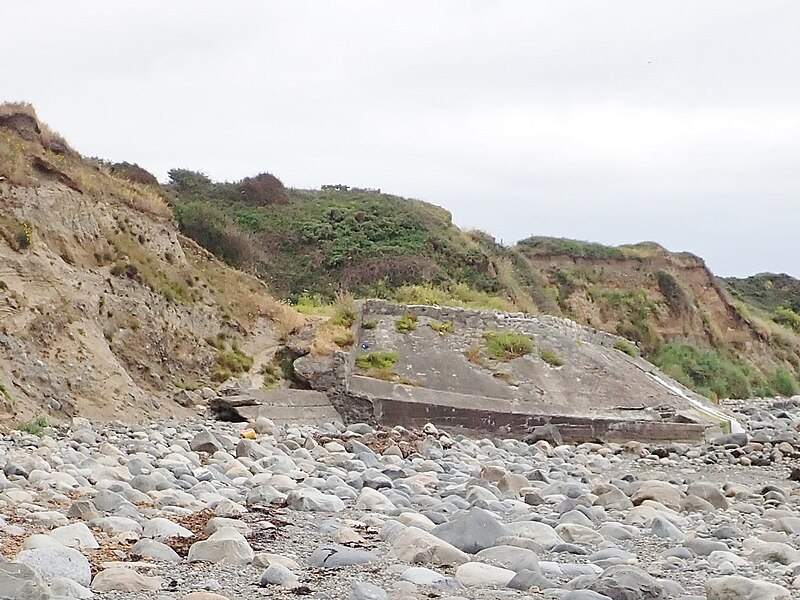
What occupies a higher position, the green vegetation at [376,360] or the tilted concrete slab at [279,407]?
the green vegetation at [376,360]

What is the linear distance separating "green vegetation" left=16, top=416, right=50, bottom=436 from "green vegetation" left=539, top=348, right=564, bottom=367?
7.57 meters

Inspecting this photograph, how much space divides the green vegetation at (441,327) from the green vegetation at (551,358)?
60.3 inches

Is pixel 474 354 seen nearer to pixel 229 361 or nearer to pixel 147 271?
pixel 229 361

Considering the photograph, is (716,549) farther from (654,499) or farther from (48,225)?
(48,225)

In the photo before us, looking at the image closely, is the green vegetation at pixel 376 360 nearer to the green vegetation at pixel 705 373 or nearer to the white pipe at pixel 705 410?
the white pipe at pixel 705 410

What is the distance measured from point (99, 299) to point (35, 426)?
4.19m

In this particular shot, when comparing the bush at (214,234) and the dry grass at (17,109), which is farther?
the bush at (214,234)

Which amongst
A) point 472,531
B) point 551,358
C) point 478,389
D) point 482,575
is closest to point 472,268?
point 551,358

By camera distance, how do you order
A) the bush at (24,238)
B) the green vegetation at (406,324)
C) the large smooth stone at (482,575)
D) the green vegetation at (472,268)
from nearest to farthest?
the large smooth stone at (482,575) → the bush at (24,238) → the green vegetation at (406,324) → the green vegetation at (472,268)

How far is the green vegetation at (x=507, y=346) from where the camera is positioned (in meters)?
14.2

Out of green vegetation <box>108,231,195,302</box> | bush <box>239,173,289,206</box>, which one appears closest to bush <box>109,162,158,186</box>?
bush <box>239,173,289,206</box>

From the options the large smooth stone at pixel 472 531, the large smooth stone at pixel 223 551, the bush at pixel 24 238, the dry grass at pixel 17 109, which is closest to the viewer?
the large smooth stone at pixel 223 551

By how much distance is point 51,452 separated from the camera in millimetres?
7383

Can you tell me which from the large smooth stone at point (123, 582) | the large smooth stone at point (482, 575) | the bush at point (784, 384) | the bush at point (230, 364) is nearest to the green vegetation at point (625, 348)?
the bush at point (230, 364)
